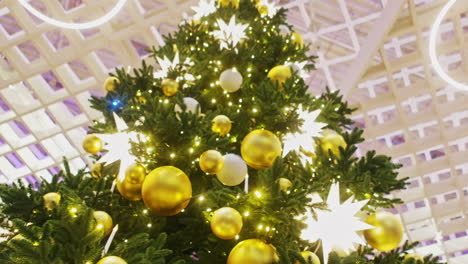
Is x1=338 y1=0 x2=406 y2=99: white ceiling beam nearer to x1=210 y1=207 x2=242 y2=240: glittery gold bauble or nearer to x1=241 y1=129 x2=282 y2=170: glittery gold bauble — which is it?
x1=241 y1=129 x2=282 y2=170: glittery gold bauble

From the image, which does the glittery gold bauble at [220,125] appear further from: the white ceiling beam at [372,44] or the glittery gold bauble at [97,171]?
the white ceiling beam at [372,44]

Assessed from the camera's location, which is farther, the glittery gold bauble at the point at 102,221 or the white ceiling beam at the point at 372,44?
the white ceiling beam at the point at 372,44

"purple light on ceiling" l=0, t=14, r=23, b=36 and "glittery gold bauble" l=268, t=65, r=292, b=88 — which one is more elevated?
"purple light on ceiling" l=0, t=14, r=23, b=36

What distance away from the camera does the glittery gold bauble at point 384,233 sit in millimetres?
1001

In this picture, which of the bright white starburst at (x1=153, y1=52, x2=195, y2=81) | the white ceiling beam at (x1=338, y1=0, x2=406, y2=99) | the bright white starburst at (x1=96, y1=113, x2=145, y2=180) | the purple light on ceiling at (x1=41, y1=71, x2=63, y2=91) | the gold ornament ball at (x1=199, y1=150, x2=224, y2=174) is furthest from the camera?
the purple light on ceiling at (x1=41, y1=71, x2=63, y2=91)

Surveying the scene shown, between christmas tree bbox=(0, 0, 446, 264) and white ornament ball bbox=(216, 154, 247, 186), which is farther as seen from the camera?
white ornament ball bbox=(216, 154, 247, 186)

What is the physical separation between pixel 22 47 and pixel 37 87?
5.12m

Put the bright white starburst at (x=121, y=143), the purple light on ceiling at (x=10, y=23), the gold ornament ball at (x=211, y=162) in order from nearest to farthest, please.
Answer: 1. the gold ornament ball at (x=211, y=162)
2. the bright white starburst at (x=121, y=143)
3. the purple light on ceiling at (x=10, y=23)

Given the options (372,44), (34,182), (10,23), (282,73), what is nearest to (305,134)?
(282,73)

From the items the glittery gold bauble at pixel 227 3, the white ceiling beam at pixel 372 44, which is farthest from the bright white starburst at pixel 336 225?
the white ceiling beam at pixel 372 44

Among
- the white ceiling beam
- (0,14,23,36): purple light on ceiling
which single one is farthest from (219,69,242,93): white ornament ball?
(0,14,23,36): purple light on ceiling

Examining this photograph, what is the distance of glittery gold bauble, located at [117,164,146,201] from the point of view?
4.02 ft

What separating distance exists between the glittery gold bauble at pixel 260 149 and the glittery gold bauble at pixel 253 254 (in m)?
0.31

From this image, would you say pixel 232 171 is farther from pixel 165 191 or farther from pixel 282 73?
pixel 282 73
